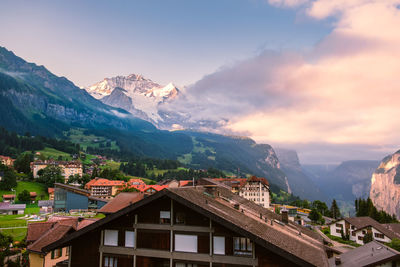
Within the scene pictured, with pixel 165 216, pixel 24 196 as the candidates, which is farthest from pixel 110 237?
pixel 24 196

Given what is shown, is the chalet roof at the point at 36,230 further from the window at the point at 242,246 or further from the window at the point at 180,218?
the window at the point at 242,246

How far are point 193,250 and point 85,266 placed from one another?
9282 mm

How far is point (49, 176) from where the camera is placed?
538 ft

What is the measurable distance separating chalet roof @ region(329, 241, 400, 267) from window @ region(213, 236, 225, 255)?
59.4ft

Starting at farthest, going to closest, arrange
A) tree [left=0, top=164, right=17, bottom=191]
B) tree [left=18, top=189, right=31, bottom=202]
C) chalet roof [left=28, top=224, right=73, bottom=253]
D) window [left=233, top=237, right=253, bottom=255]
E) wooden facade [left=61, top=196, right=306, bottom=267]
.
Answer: tree [left=0, top=164, right=17, bottom=191] < tree [left=18, top=189, right=31, bottom=202] < chalet roof [left=28, top=224, right=73, bottom=253] < wooden facade [left=61, top=196, right=306, bottom=267] < window [left=233, top=237, right=253, bottom=255]

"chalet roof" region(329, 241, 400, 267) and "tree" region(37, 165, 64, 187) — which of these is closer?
"chalet roof" region(329, 241, 400, 267)

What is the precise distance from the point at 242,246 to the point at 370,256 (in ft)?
66.0

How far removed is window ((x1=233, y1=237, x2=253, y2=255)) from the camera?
18688 millimetres

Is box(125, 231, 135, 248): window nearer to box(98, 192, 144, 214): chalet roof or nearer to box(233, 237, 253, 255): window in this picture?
box(233, 237, 253, 255): window

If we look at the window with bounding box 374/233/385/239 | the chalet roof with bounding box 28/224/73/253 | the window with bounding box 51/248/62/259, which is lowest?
the window with bounding box 374/233/385/239

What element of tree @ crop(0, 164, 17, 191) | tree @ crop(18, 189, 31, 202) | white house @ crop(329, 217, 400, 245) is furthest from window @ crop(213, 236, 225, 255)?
tree @ crop(0, 164, 17, 191)

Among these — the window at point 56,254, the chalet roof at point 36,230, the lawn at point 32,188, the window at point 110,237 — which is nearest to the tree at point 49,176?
the lawn at point 32,188

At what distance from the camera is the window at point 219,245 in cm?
1933

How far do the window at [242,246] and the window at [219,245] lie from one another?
0.81 m
